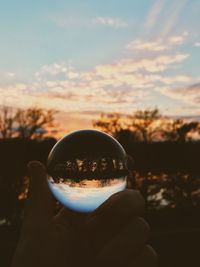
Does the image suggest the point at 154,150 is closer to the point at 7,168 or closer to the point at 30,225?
the point at 7,168

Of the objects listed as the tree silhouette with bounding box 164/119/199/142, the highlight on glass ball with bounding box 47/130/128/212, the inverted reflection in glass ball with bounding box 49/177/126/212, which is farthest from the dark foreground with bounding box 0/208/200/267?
the tree silhouette with bounding box 164/119/199/142

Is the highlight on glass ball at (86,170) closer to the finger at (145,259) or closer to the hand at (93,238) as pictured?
the hand at (93,238)

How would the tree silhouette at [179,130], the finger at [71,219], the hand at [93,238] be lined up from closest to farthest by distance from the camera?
the hand at [93,238], the finger at [71,219], the tree silhouette at [179,130]

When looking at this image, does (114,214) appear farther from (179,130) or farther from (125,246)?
(179,130)

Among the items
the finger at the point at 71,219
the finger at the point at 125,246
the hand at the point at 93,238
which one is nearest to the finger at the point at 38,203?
the hand at the point at 93,238

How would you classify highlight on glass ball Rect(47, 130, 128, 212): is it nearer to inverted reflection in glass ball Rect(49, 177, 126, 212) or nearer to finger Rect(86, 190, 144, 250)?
inverted reflection in glass ball Rect(49, 177, 126, 212)

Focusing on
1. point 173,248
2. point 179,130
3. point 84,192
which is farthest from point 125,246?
point 179,130
